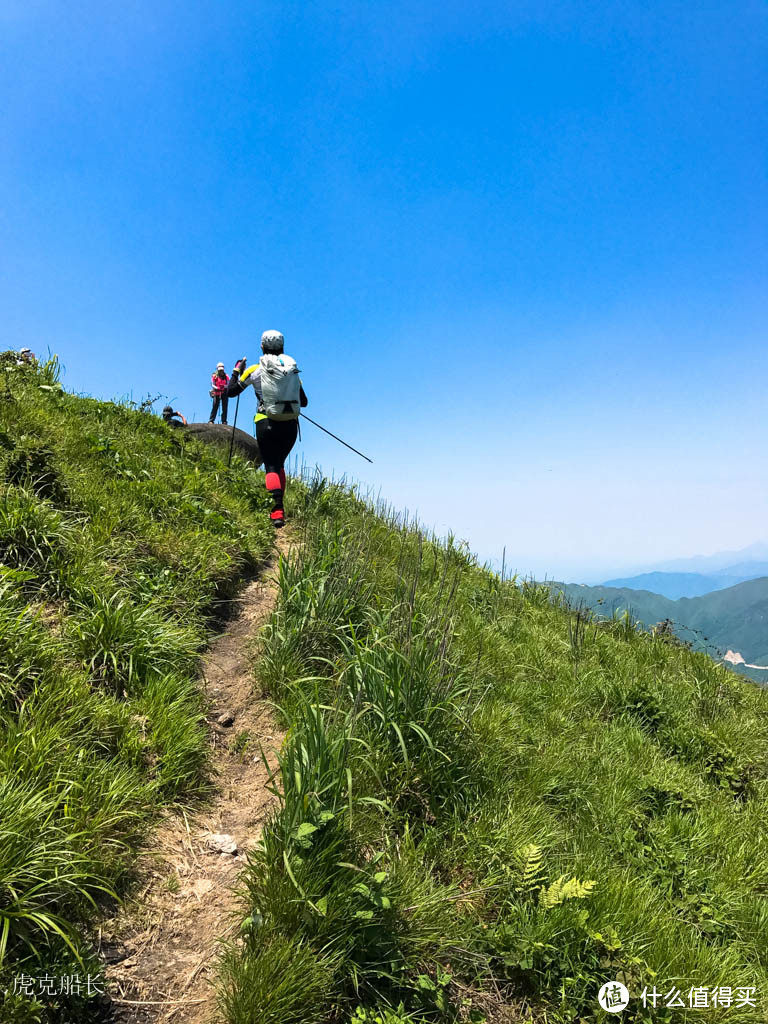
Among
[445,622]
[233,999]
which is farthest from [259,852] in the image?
[445,622]

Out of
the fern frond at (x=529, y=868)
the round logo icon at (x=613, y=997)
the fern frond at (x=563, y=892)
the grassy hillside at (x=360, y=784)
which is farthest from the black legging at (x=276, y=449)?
the round logo icon at (x=613, y=997)

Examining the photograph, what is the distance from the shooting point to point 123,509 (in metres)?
5.38

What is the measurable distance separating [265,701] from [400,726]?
4.52ft

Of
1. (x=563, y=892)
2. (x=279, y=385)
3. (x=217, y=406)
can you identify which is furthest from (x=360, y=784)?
Answer: (x=217, y=406)

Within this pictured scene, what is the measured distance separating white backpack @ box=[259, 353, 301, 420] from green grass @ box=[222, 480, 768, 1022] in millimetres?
3343

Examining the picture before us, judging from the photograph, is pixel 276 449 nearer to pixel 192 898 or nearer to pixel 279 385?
pixel 279 385

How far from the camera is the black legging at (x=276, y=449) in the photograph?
8398mm

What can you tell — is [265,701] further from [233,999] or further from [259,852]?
[233,999]

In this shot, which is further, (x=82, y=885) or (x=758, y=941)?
(x=758, y=941)

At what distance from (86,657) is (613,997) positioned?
3.72 meters

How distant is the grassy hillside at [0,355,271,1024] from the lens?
2.22 meters

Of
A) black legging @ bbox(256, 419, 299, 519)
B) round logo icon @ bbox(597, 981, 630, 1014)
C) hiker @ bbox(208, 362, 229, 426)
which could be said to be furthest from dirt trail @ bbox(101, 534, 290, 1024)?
hiker @ bbox(208, 362, 229, 426)

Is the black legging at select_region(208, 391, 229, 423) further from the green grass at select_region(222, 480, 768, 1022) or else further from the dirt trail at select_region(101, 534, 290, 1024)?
the dirt trail at select_region(101, 534, 290, 1024)

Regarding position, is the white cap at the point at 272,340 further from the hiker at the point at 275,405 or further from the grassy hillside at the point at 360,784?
the grassy hillside at the point at 360,784
